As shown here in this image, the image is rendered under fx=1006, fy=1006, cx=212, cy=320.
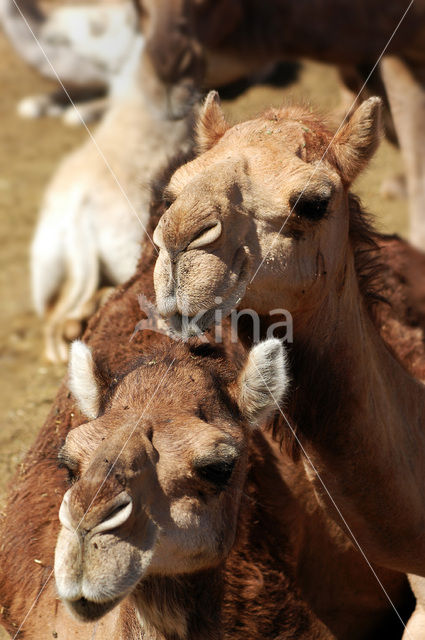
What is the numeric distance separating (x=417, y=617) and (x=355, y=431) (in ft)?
2.84

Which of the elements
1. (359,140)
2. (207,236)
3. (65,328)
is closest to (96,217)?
(65,328)

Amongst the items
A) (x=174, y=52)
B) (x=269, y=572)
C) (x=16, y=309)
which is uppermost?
(x=174, y=52)

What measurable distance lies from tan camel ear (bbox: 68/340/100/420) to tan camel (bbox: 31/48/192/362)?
3.94 m

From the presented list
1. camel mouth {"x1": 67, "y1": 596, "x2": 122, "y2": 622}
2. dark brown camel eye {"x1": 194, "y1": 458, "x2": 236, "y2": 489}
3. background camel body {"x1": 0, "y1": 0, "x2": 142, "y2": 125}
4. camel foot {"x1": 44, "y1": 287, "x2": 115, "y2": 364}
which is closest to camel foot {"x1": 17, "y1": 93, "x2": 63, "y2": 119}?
background camel body {"x1": 0, "y1": 0, "x2": 142, "y2": 125}

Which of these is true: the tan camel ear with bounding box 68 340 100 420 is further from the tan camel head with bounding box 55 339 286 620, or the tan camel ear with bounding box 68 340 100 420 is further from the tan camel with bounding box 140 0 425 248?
the tan camel with bounding box 140 0 425 248

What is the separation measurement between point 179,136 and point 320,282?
14.4 ft

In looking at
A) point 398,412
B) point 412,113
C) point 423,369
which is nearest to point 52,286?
point 412,113

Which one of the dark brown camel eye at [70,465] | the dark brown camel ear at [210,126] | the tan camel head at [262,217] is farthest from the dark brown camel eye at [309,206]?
the dark brown camel eye at [70,465]

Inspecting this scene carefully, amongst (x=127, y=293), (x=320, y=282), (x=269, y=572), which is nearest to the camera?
(x=320, y=282)

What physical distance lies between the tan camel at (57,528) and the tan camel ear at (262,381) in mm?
479

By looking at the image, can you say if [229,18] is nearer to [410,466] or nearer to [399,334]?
[399,334]

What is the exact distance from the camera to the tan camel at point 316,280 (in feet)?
9.78

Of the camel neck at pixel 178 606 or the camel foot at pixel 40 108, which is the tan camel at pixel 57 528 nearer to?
the camel neck at pixel 178 606

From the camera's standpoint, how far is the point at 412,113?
22.8 feet
